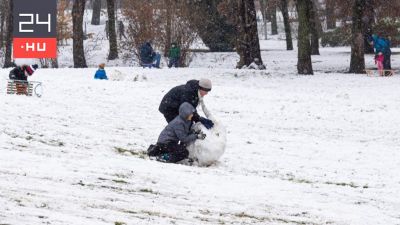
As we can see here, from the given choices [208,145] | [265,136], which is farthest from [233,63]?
[208,145]

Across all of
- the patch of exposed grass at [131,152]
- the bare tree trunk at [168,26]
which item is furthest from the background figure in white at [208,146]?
the bare tree trunk at [168,26]

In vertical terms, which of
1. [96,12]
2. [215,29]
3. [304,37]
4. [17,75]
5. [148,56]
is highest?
[96,12]

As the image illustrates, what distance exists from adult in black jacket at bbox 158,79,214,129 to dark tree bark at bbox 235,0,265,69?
21.3 meters

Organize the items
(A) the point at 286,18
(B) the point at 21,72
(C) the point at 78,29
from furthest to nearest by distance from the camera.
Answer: (A) the point at 286,18, (C) the point at 78,29, (B) the point at 21,72

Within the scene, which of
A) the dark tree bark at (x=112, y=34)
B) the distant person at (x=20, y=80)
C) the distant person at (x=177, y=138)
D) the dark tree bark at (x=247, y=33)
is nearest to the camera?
the distant person at (x=177, y=138)

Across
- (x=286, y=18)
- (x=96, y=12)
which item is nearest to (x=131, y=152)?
→ (x=286, y=18)

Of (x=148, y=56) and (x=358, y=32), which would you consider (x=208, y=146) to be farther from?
(x=148, y=56)

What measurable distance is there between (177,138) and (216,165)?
0.96m

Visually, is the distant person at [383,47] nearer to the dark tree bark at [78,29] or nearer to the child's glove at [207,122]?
the dark tree bark at [78,29]

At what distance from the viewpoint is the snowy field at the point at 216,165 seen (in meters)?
7.94

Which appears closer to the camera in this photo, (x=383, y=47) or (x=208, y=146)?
(x=208, y=146)

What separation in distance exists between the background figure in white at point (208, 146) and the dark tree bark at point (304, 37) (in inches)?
776

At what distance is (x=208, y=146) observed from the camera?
11.9m

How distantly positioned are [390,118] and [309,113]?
224cm
